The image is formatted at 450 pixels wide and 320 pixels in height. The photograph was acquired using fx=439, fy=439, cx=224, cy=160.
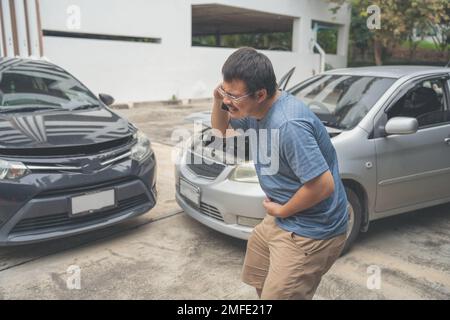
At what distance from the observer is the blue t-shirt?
1650mm

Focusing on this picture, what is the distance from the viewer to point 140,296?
113 inches

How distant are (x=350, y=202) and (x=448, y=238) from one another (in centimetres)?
119

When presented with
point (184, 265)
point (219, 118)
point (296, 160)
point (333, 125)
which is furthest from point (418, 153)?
point (296, 160)

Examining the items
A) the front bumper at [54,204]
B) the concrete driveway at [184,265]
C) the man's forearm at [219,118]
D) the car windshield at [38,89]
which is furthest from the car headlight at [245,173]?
the car windshield at [38,89]

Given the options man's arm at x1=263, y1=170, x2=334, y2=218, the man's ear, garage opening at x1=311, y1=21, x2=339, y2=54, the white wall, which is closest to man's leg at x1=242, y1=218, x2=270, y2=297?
man's arm at x1=263, y1=170, x2=334, y2=218

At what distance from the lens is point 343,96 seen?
13.0 feet

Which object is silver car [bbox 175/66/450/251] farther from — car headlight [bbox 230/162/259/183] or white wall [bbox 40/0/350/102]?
white wall [bbox 40/0/350/102]

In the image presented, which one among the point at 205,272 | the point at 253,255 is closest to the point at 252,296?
the point at 205,272

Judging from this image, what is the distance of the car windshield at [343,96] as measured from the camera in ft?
12.0

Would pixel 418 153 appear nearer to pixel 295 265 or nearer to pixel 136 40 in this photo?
pixel 295 265

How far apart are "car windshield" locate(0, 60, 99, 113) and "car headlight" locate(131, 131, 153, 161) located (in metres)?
0.72

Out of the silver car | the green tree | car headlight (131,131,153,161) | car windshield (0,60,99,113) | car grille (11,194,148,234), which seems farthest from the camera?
the green tree

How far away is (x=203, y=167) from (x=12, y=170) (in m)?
1.44
